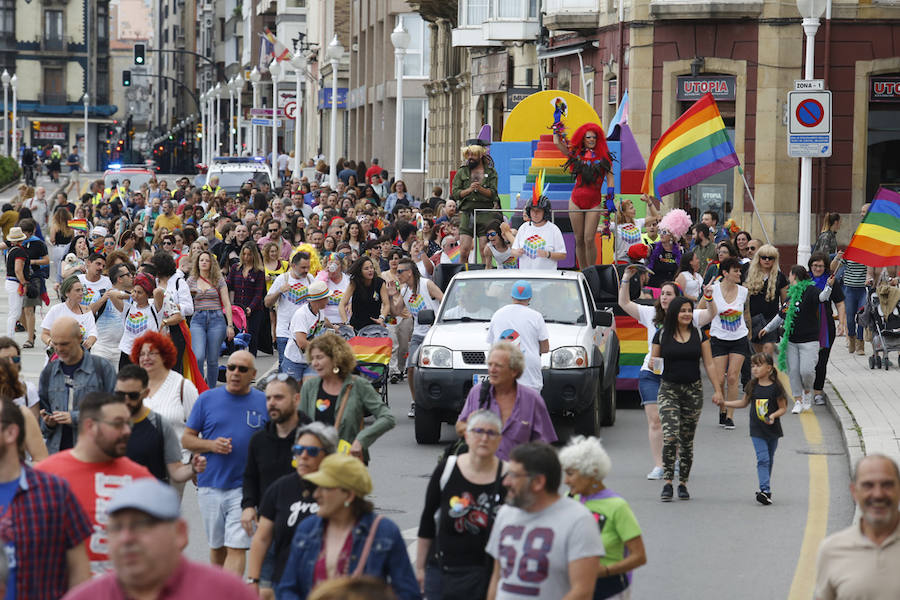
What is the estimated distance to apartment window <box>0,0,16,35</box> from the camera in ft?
440

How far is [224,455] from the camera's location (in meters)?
8.94

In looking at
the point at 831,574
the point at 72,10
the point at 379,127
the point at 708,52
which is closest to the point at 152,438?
the point at 831,574

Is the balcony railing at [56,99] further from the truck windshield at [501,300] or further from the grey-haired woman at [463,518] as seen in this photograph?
the grey-haired woman at [463,518]

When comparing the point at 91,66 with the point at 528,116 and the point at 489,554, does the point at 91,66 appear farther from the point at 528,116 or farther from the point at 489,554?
the point at 489,554

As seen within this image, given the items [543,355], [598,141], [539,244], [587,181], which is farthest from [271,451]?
[598,141]

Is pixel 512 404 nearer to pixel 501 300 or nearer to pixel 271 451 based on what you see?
pixel 271 451

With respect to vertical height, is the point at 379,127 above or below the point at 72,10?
below

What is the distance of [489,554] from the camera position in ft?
22.8

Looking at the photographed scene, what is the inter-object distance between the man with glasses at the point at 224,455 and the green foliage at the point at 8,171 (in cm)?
6644

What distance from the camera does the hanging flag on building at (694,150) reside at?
21.9 metres

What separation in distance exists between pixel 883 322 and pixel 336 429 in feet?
40.7

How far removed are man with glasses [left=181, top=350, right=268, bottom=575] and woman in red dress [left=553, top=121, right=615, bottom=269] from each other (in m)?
11.3

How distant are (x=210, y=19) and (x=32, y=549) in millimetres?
137845

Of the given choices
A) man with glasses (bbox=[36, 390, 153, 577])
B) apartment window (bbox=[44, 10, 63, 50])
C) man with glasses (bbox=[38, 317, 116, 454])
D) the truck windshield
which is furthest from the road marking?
apartment window (bbox=[44, 10, 63, 50])
